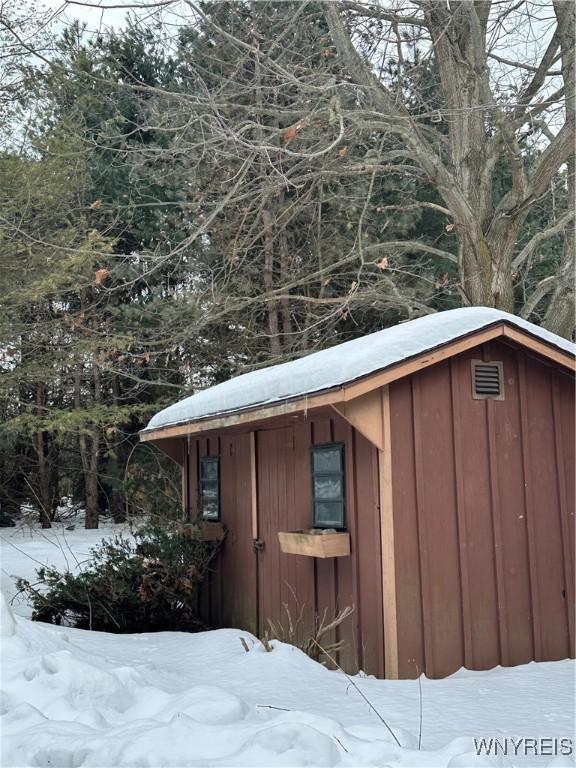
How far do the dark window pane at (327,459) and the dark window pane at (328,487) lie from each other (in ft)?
0.23

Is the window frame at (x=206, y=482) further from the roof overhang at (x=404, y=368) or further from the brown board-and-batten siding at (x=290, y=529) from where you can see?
the roof overhang at (x=404, y=368)

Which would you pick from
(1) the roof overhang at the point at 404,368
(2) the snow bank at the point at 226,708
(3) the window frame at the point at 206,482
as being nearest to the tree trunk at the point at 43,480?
(3) the window frame at the point at 206,482

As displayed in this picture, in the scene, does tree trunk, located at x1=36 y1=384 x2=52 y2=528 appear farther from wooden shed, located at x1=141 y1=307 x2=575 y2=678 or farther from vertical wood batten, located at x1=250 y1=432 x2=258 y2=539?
wooden shed, located at x1=141 y1=307 x2=575 y2=678

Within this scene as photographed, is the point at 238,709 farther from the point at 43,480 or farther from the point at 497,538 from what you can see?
the point at 43,480

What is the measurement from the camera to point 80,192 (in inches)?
674

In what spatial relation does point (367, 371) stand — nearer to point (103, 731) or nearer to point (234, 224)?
point (103, 731)

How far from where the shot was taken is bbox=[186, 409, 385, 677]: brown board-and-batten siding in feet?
19.9

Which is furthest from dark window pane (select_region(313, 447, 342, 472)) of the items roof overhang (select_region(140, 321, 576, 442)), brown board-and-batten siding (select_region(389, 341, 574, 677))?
brown board-and-batten siding (select_region(389, 341, 574, 677))

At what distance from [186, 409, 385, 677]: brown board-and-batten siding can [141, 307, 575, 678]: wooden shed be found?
0.02 m

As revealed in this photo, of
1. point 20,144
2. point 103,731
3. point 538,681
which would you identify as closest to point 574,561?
point 538,681

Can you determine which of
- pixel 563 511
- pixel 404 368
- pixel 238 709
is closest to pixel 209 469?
pixel 404 368

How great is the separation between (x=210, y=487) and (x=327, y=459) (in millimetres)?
3036

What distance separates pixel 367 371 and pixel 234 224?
964 centimetres

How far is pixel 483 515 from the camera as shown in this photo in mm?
6195
